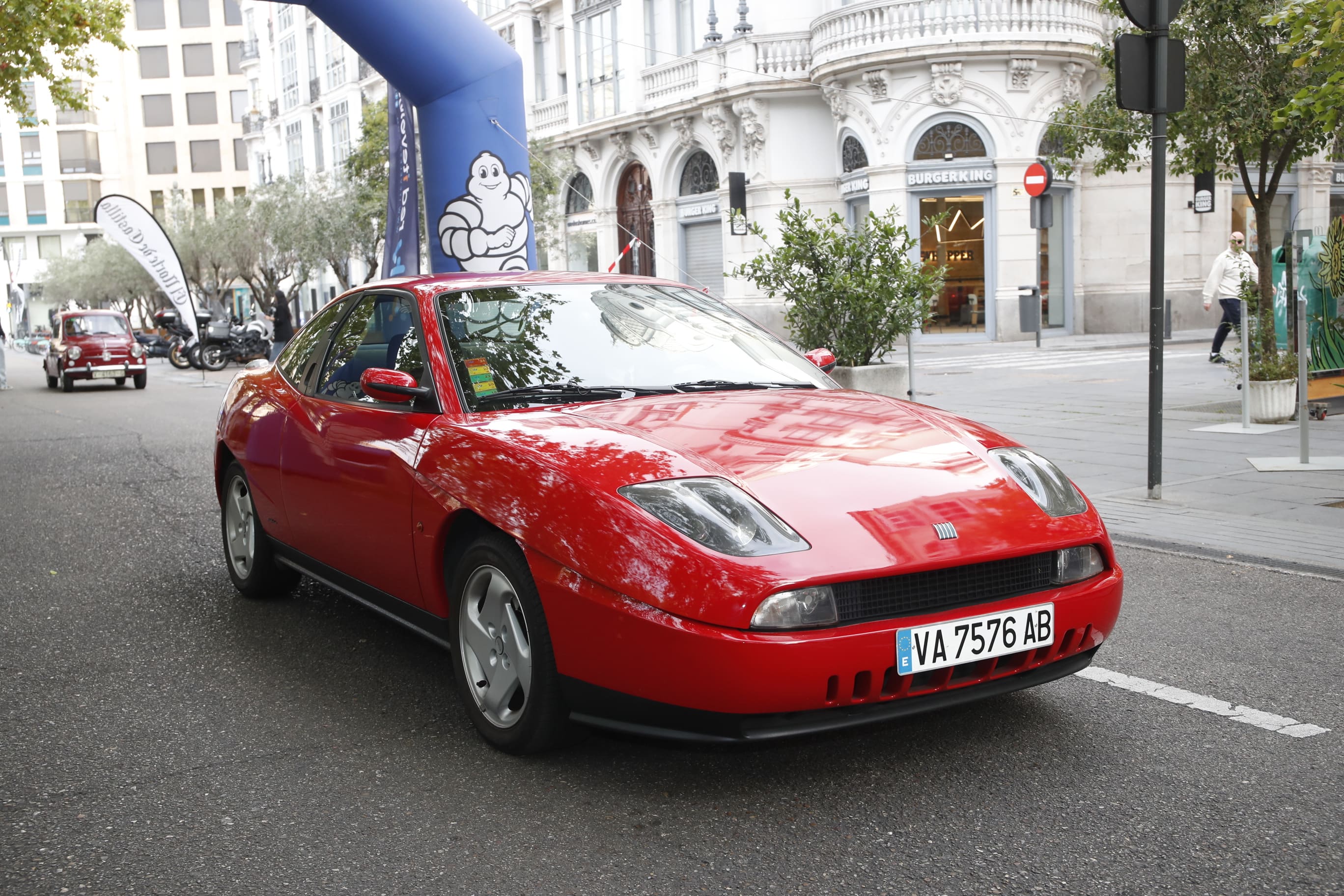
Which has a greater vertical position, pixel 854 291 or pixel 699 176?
pixel 699 176

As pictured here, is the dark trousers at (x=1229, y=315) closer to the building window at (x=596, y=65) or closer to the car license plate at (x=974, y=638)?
the car license plate at (x=974, y=638)

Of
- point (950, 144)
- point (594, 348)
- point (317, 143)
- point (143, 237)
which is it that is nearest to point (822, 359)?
point (594, 348)

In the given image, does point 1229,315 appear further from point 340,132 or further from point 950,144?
point 340,132

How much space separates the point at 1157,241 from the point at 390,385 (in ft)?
16.8

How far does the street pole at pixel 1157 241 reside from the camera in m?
7.32

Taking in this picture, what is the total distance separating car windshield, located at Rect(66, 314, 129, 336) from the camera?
2588 centimetres

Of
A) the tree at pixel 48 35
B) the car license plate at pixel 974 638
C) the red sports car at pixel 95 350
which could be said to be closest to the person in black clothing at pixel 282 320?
the red sports car at pixel 95 350

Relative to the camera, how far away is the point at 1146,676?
4379 millimetres

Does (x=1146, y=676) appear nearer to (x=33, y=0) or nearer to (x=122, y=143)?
(x=33, y=0)

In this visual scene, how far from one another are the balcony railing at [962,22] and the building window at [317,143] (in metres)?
37.0

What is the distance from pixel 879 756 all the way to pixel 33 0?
19.5m

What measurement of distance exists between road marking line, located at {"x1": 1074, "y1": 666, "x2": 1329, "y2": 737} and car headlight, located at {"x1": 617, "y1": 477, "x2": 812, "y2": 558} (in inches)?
64.5

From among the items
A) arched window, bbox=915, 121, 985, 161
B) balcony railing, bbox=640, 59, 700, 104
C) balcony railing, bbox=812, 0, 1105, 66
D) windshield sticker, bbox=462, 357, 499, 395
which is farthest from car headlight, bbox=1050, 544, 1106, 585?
balcony railing, bbox=640, 59, 700, 104

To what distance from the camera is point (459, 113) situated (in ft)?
39.2
